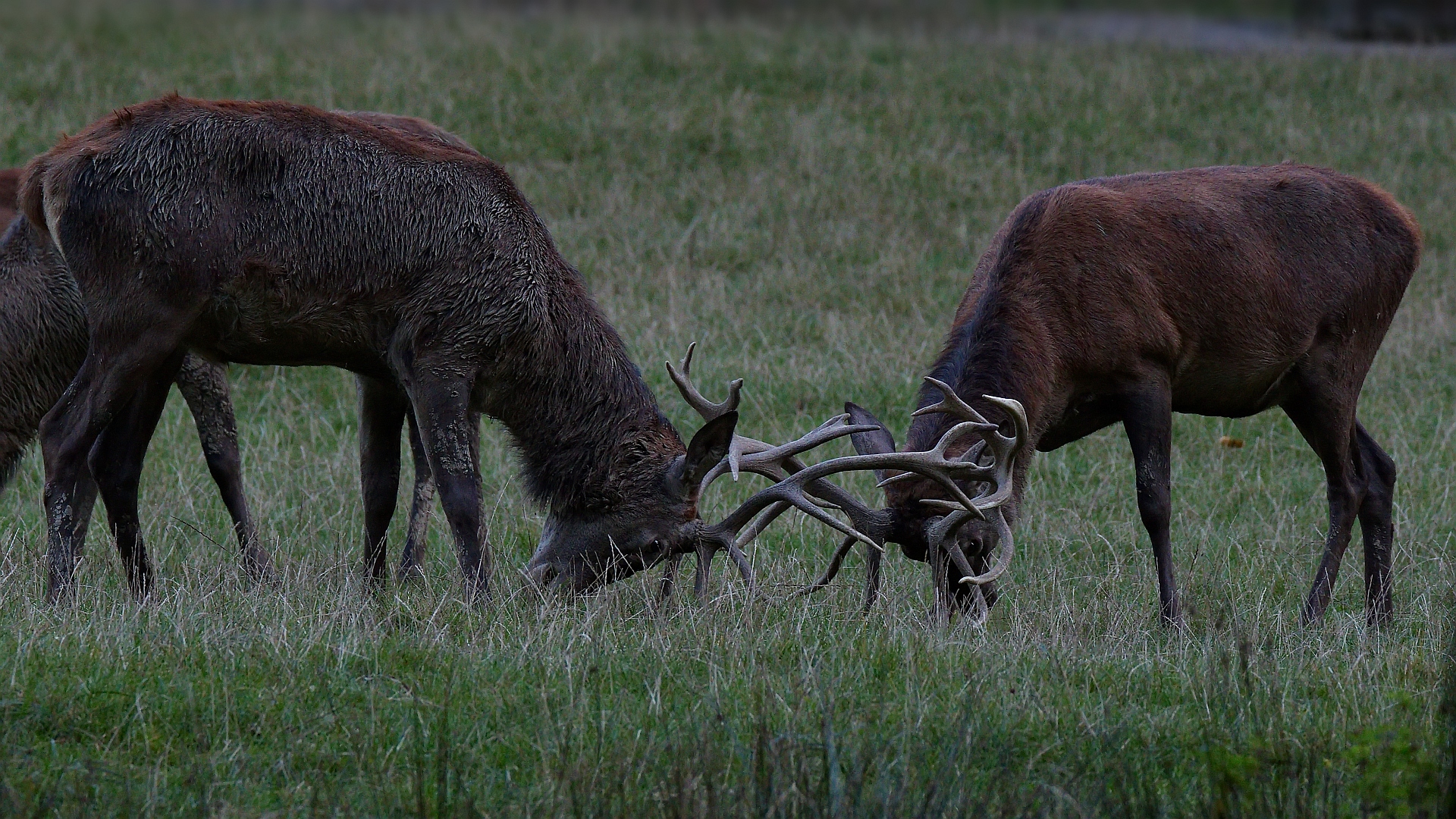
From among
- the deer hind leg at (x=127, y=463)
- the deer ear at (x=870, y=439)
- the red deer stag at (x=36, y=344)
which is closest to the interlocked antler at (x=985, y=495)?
the deer ear at (x=870, y=439)

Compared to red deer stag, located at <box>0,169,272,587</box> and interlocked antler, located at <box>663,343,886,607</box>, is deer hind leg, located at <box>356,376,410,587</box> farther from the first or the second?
interlocked antler, located at <box>663,343,886,607</box>

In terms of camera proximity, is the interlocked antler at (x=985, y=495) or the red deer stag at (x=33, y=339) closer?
the interlocked antler at (x=985, y=495)

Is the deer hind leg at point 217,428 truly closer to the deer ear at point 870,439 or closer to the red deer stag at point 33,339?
the red deer stag at point 33,339

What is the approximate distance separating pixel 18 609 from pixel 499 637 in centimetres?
177

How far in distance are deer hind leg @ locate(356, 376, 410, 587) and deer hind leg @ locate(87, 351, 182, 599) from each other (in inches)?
41.8

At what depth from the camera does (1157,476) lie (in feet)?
23.1

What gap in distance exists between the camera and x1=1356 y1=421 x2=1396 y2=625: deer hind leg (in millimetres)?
7441

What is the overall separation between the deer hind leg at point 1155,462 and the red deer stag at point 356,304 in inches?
74.5

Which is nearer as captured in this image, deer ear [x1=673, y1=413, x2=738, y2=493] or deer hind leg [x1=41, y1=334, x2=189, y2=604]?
deer hind leg [x1=41, y1=334, x2=189, y2=604]

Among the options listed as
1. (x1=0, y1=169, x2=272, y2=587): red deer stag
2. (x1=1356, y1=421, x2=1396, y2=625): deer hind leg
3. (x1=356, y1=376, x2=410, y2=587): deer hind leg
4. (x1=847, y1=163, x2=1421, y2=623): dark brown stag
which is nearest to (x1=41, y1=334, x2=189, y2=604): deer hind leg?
(x1=0, y1=169, x2=272, y2=587): red deer stag

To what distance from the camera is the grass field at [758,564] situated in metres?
4.11

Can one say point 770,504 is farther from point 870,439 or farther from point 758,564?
point 758,564

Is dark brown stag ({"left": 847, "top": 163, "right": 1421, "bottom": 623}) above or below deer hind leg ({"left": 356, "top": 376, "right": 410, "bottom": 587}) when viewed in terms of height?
above

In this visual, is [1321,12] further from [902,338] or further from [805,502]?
[902,338]
